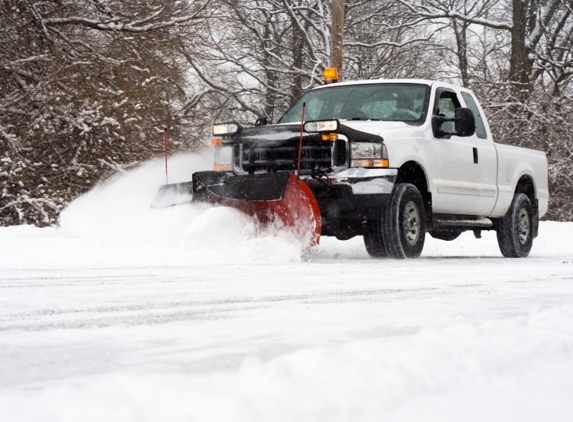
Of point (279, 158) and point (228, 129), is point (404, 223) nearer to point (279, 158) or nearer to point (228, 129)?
point (279, 158)

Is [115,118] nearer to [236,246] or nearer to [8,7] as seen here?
[8,7]

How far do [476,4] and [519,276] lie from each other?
2363cm

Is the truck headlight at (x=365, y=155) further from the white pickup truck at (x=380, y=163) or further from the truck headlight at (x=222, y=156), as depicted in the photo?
the truck headlight at (x=222, y=156)

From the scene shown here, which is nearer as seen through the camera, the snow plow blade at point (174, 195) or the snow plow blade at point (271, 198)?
the snow plow blade at point (271, 198)

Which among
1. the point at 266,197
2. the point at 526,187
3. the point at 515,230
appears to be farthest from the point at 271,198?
the point at 526,187

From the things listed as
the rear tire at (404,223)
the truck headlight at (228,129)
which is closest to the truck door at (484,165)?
the rear tire at (404,223)

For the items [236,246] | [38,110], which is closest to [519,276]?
[236,246]

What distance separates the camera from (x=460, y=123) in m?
9.63

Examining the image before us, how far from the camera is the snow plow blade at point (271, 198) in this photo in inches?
332

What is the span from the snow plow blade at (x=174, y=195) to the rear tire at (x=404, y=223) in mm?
1914

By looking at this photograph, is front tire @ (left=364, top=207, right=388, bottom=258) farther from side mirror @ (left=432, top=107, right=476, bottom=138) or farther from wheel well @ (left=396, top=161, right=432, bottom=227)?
side mirror @ (left=432, top=107, right=476, bottom=138)

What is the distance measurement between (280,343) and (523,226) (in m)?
9.03

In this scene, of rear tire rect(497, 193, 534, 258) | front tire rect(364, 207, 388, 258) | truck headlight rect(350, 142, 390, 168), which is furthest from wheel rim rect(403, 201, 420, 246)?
rear tire rect(497, 193, 534, 258)

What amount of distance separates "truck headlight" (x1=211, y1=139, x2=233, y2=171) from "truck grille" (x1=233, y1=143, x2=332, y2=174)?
0.25 ft
